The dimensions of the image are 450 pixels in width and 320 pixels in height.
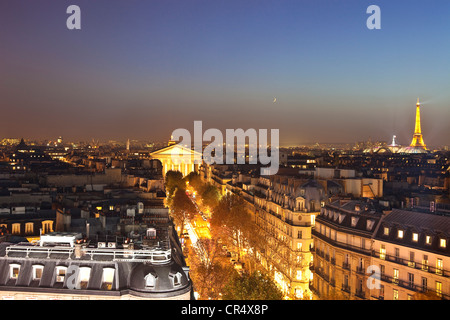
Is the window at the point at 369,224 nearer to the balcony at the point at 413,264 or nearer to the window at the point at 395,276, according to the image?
the balcony at the point at 413,264

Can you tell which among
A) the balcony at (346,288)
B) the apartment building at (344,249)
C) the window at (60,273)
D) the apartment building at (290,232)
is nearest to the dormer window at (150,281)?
the window at (60,273)

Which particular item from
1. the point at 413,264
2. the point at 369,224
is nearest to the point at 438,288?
the point at 413,264

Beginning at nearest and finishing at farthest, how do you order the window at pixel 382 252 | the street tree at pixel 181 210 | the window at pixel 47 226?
the window at pixel 382 252, the window at pixel 47 226, the street tree at pixel 181 210

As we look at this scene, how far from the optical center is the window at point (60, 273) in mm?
17266

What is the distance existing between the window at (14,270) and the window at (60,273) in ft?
5.76

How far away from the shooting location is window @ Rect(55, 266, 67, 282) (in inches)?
680

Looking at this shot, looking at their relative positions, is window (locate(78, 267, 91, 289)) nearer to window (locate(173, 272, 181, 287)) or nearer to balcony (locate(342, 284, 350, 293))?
window (locate(173, 272, 181, 287))

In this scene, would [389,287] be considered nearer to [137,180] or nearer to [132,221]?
[132,221]

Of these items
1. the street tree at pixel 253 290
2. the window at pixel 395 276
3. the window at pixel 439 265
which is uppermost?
the window at pixel 439 265

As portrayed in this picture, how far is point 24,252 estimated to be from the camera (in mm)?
18234

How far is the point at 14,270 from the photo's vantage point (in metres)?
17.7

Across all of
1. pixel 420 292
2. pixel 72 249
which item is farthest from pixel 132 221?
pixel 420 292
